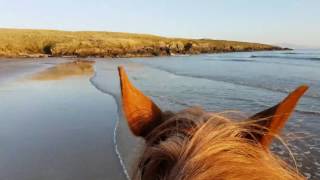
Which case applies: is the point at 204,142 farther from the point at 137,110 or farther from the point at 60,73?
the point at 60,73

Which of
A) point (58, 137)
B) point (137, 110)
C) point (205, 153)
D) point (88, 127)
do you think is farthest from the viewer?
point (88, 127)

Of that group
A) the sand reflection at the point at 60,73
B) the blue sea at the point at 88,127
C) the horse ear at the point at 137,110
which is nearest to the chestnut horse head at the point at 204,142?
the horse ear at the point at 137,110

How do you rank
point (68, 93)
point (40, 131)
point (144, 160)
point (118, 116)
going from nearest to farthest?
point (144, 160) < point (40, 131) < point (118, 116) < point (68, 93)

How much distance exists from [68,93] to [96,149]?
888cm

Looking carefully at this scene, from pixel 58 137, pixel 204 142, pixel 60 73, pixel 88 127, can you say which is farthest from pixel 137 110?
pixel 60 73

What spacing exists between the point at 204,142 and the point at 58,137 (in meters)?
8.40

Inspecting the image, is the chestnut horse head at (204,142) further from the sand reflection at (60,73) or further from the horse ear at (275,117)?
the sand reflection at (60,73)

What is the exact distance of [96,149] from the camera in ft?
26.6

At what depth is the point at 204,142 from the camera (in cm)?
113

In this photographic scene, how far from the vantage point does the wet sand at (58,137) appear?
6816 mm

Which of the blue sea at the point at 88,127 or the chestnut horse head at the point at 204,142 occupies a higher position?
the chestnut horse head at the point at 204,142

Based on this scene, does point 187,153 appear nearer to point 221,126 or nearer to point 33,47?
point 221,126

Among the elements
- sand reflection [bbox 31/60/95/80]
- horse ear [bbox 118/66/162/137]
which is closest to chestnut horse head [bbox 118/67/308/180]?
horse ear [bbox 118/66/162/137]

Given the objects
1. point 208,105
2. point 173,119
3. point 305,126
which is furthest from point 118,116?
point 173,119
